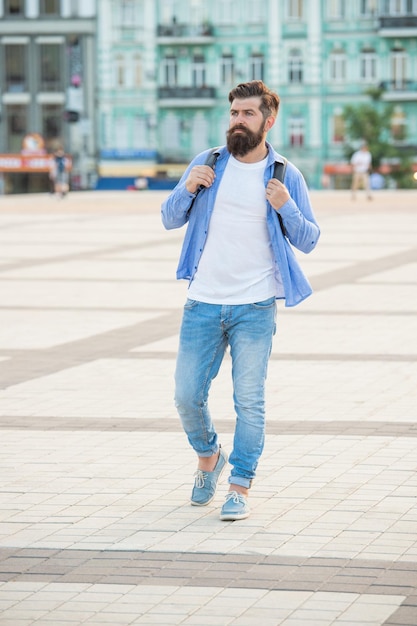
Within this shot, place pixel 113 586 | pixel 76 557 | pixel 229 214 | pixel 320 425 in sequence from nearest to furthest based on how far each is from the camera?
1. pixel 113 586
2. pixel 76 557
3. pixel 229 214
4. pixel 320 425

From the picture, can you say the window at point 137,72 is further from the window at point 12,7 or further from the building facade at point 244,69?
the window at point 12,7

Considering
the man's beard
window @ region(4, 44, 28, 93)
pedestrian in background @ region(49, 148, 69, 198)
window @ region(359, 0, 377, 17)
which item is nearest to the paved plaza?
the man's beard

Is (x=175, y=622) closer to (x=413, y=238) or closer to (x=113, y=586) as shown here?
(x=113, y=586)

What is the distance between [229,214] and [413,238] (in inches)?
749

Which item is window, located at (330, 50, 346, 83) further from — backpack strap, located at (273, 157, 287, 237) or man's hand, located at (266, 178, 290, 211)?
man's hand, located at (266, 178, 290, 211)

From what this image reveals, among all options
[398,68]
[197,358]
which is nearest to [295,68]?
[398,68]

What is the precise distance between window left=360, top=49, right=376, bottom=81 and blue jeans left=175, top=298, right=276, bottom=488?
6901cm

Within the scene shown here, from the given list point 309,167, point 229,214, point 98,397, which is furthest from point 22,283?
point 309,167

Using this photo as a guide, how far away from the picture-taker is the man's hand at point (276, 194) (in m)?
6.28

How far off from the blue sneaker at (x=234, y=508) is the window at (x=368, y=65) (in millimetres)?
69180

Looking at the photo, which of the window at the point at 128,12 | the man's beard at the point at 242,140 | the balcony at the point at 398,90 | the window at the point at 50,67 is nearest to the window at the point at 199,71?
the window at the point at 128,12

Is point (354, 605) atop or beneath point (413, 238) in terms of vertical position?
atop

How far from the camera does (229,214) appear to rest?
6434mm

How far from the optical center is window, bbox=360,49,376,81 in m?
74.1
